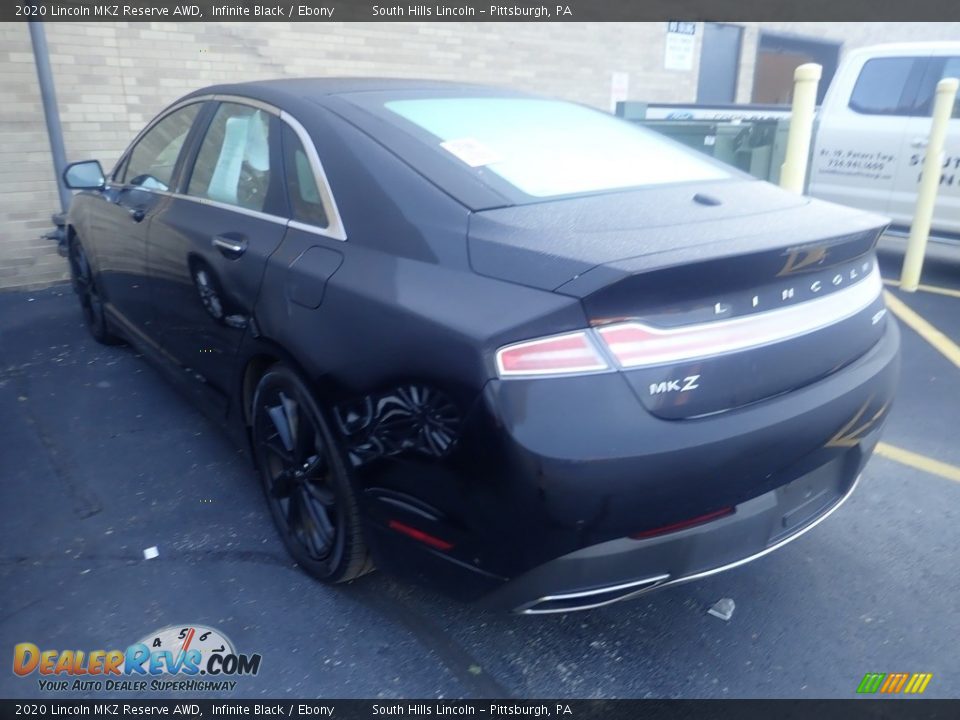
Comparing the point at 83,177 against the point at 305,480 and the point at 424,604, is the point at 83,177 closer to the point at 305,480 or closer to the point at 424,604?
the point at 305,480

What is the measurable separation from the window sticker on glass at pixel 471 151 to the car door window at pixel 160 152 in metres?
1.62

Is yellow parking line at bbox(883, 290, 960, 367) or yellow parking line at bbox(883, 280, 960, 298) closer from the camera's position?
yellow parking line at bbox(883, 290, 960, 367)

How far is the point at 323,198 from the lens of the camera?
2.50 meters

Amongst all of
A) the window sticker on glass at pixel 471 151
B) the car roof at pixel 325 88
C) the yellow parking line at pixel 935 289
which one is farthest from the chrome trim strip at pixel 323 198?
the yellow parking line at pixel 935 289

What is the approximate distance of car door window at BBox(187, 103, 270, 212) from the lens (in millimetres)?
2916

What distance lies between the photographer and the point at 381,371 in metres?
2.09

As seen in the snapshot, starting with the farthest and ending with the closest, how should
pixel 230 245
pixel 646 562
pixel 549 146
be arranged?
pixel 230 245 < pixel 549 146 < pixel 646 562

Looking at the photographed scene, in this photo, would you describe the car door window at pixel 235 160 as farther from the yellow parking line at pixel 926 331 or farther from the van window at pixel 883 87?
the van window at pixel 883 87

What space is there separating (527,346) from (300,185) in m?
1.25

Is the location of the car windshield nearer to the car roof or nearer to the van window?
the car roof

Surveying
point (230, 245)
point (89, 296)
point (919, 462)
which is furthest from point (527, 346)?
point (89, 296)

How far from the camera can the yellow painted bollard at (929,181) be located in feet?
18.3

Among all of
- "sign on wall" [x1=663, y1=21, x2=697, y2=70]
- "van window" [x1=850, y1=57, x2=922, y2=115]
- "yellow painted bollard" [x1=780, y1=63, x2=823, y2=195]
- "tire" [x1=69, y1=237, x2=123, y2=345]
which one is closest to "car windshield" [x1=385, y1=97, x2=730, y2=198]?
"yellow painted bollard" [x1=780, y1=63, x2=823, y2=195]
